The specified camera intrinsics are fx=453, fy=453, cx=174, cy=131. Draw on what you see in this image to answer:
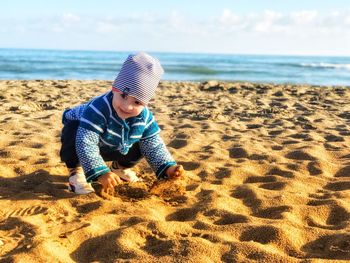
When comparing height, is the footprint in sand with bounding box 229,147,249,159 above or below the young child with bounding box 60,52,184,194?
below

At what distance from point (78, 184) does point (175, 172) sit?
0.69 metres

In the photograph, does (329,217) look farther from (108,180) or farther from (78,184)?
(78,184)

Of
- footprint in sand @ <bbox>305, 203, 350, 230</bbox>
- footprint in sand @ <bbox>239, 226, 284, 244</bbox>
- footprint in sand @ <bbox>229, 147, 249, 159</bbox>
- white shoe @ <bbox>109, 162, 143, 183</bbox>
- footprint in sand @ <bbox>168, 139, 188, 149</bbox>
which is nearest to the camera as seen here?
footprint in sand @ <bbox>239, 226, 284, 244</bbox>

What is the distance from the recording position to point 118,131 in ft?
9.87

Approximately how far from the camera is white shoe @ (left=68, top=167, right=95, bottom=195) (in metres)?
3.17

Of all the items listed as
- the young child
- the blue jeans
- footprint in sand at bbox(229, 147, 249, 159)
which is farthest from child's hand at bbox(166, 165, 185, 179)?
footprint in sand at bbox(229, 147, 249, 159)

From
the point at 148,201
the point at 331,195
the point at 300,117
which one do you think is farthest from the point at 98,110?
the point at 300,117

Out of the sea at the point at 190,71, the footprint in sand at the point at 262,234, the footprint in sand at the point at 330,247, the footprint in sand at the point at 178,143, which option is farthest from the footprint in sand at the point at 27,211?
the sea at the point at 190,71

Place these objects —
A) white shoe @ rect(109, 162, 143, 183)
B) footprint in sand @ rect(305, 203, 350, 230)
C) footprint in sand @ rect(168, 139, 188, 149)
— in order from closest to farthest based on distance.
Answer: footprint in sand @ rect(305, 203, 350, 230) < white shoe @ rect(109, 162, 143, 183) < footprint in sand @ rect(168, 139, 188, 149)

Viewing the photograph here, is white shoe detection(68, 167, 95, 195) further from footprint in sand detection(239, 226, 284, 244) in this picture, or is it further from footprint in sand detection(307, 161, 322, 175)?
footprint in sand detection(307, 161, 322, 175)

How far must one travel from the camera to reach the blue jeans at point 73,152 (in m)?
3.14

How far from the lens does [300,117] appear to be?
659cm

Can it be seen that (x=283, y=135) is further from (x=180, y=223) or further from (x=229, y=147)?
(x=180, y=223)

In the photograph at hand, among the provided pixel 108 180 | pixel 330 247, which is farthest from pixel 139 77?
pixel 330 247
